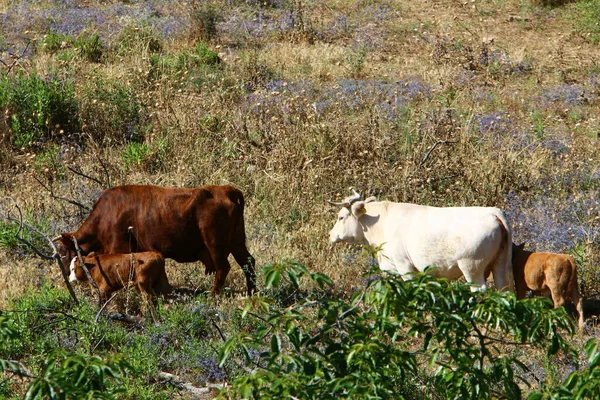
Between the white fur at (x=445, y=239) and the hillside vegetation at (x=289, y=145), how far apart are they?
0.68 meters

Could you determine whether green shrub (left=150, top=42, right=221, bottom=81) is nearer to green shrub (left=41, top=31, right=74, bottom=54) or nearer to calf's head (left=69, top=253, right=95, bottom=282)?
green shrub (left=41, top=31, right=74, bottom=54)

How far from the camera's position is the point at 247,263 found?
9.76 metres

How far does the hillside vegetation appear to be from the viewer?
8.00 m

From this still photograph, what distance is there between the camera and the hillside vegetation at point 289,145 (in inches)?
315

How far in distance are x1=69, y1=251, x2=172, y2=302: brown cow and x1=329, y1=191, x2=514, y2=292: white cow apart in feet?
7.01

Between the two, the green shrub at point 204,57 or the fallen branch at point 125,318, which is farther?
the green shrub at point 204,57

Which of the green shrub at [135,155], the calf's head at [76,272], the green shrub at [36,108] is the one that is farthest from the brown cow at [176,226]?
the green shrub at [36,108]

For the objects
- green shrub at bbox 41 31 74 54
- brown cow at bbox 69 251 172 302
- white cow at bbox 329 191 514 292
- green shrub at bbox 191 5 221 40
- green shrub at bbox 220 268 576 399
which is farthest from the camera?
green shrub at bbox 191 5 221 40

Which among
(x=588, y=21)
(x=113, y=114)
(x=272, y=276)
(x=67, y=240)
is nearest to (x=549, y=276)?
(x=272, y=276)

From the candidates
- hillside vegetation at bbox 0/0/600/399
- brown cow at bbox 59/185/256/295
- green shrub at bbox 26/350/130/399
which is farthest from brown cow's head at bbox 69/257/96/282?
green shrub at bbox 26/350/130/399

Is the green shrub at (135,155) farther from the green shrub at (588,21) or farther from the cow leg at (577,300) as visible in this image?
the green shrub at (588,21)

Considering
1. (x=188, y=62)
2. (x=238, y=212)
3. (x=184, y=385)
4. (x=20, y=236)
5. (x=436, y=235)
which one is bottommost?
(x=184, y=385)

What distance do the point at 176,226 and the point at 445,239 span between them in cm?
278

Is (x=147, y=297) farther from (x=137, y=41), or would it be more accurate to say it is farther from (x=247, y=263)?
(x=137, y=41)
